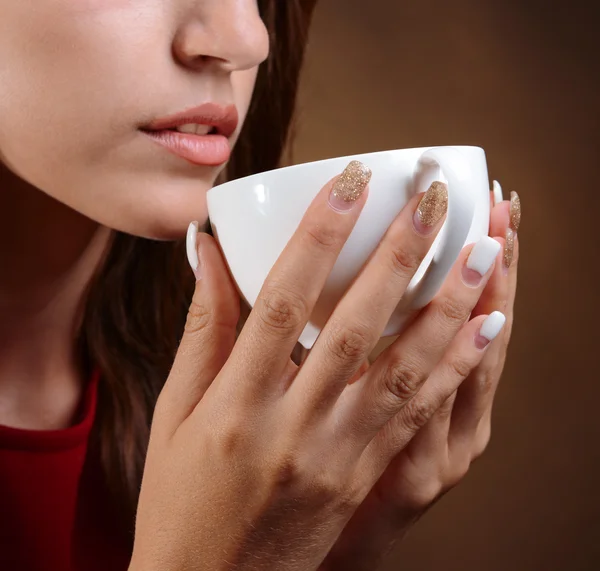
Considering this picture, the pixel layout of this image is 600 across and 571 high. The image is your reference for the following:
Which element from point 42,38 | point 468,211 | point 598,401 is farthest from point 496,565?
point 42,38

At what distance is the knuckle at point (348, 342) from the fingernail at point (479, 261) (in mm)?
98

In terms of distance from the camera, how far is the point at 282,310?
1.70 feet

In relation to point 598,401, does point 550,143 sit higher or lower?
higher

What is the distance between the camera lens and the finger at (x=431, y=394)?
0.61 meters

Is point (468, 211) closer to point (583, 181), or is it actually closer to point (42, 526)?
point (42, 526)

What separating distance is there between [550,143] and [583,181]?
11 centimetres

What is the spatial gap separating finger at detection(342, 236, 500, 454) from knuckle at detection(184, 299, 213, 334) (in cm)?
13

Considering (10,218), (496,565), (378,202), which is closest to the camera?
(378,202)

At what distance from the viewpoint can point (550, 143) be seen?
61.9 inches

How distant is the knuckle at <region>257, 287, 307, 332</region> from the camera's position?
52cm

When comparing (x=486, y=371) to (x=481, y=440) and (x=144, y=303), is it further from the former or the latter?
(x=144, y=303)

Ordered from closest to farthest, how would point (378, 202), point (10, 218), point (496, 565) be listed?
1. point (378, 202)
2. point (10, 218)
3. point (496, 565)

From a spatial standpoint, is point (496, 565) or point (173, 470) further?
point (496, 565)

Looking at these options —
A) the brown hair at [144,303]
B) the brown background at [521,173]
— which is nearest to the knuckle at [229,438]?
the brown hair at [144,303]
